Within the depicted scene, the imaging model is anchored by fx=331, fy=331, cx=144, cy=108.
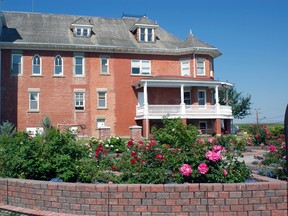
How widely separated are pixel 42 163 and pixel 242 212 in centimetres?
385

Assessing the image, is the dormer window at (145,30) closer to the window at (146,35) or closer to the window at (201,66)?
the window at (146,35)

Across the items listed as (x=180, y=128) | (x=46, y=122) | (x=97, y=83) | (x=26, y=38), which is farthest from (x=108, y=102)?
(x=180, y=128)

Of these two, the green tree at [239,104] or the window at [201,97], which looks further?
the green tree at [239,104]

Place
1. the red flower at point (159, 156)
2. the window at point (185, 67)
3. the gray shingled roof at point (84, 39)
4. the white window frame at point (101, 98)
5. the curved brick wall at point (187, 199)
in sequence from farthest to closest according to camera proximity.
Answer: the window at point (185, 67) < the white window frame at point (101, 98) < the gray shingled roof at point (84, 39) < the red flower at point (159, 156) < the curved brick wall at point (187, 199)

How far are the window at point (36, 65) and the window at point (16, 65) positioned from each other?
1064mm

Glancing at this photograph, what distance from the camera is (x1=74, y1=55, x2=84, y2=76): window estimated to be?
Result: 97.9ft

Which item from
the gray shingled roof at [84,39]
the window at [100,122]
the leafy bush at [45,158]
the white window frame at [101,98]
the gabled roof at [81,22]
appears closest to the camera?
the leafy bush at [45,158]

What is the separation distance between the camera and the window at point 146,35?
3259 centimetres

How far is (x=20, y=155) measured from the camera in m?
6.82

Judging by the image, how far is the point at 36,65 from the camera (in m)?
28.9

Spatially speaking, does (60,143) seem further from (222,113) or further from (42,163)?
(222,113)

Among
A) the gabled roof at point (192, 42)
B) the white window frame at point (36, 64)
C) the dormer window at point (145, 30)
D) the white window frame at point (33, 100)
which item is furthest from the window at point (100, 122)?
the gabled roof at point (192, 42)

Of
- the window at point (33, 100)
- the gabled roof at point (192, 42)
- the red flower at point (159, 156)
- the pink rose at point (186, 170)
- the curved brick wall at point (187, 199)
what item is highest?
the gabled roof at point (192, 42)

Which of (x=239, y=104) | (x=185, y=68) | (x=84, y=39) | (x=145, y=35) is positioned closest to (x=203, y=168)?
(x=84, y=39)
